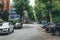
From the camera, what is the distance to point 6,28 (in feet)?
89.7

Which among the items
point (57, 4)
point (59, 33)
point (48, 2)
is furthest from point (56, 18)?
point (59, 33)

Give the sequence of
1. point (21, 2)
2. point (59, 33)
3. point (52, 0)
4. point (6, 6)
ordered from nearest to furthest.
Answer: point (59, 33) → point (52, 0) → point (6, 6) → point (21, 2)

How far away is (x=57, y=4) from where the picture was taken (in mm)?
41875

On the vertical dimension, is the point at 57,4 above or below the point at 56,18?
above

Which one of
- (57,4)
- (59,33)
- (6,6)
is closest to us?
(59,33)

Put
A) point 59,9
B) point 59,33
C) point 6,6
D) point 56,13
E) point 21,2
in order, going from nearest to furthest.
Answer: point 59,33
point 59,9
point 56,13
point 6,6
point 21,2

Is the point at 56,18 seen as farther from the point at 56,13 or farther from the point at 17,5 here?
the point at 17,5

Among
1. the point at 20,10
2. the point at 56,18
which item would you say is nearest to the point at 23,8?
the point at 20,10

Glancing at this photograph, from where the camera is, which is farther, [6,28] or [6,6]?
[6,6]

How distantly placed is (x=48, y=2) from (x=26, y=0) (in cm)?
4291

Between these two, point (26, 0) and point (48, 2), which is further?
point (26, 0)

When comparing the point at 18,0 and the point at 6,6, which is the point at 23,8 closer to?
the point at 18,0

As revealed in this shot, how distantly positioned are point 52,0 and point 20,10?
45.4 meters

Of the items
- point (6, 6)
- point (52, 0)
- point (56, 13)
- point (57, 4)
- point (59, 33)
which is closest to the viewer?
point (59, 33)
